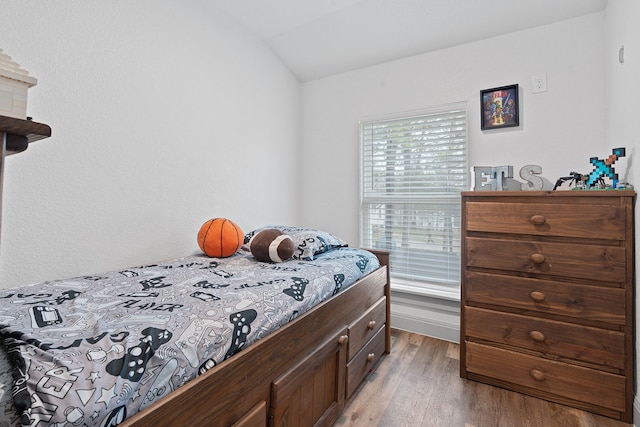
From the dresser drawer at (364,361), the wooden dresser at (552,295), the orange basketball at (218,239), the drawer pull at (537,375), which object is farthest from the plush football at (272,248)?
the drawer pull at (537,375)

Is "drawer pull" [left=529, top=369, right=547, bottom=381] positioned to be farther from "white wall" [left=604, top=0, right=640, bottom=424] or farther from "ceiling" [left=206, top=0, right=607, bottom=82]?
"ceiling" [left=206, top=0, right=607, bottom=82]

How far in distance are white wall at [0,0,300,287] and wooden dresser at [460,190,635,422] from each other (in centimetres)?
171

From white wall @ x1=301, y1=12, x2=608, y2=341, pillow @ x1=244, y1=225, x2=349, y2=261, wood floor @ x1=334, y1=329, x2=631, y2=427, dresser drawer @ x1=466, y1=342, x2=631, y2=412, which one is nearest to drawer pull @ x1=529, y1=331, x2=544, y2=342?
dresser drawer @ x1=466, y1=342, x2=631, y2=412

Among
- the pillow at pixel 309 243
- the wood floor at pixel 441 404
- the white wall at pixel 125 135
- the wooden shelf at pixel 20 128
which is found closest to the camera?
the wooden shelf at pixel 20 128

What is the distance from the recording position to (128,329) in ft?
2.65

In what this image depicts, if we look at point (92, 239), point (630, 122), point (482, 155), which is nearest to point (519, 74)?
point (482, 155)

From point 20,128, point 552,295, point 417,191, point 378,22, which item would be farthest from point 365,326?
point 378,22

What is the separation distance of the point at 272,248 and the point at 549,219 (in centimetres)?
149

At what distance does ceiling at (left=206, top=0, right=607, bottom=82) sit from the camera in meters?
2.01

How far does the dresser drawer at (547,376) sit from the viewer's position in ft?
4.94

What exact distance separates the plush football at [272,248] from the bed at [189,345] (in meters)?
0.05

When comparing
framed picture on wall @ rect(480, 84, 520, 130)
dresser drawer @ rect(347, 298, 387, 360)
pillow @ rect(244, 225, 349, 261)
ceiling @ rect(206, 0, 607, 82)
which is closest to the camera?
dresser drawer @ rect(347, 298, 387, 360)

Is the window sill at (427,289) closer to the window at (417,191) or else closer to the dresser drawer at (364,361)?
the window at (417,191)

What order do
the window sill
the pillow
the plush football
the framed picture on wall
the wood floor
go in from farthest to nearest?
the window sill < the framed picture on wall < the pillow < the plush football < the wood floor
